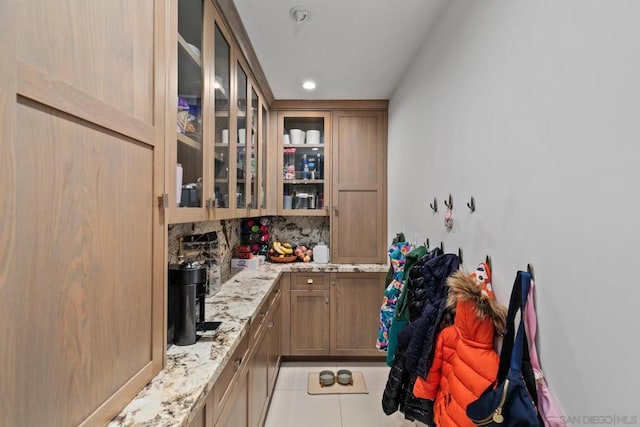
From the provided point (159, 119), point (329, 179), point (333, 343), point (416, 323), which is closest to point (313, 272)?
point (333, 343)

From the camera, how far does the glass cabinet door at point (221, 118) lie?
1.76 metres

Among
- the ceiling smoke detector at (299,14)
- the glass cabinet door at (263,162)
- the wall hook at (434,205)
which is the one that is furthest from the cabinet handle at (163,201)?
the glass cabinet door at (263,162)

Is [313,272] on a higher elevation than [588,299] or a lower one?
lower

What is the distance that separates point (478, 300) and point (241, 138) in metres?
1.77

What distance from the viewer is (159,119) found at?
3.36ft

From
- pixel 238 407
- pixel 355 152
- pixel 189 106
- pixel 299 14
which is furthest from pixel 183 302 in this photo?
pixel 355 152

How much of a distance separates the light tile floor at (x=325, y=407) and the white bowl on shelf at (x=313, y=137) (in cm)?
220

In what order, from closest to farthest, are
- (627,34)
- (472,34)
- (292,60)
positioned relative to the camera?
(627,34) → (472,34) → (292,60)

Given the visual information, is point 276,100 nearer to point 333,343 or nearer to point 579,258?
point 333,343

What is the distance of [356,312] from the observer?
10.3ft

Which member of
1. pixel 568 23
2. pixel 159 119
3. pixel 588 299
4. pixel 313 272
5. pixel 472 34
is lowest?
pixel 313 272

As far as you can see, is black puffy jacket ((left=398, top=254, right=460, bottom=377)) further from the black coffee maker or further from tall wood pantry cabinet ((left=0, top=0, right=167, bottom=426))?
tall wood pantry cabinet ((left=0, top=0, right=167, bottom=426))

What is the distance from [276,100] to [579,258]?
2973 mm

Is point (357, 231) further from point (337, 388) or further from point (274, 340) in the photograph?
point (337, 388)
